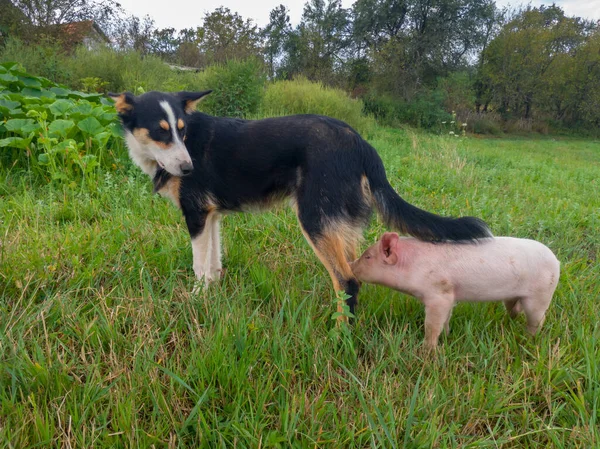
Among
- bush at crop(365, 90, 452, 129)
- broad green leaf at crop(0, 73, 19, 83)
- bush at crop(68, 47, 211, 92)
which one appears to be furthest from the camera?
bush at crop(365, 90, 452, 129)

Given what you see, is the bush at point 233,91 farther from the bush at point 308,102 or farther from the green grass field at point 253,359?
the green grass field at point 253,359

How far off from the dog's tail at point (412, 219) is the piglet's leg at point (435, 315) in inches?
14.7

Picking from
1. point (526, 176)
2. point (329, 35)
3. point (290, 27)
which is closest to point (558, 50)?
point (329, 35)

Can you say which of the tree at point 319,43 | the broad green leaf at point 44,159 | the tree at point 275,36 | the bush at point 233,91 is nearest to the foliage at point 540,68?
the tree at point 319,43

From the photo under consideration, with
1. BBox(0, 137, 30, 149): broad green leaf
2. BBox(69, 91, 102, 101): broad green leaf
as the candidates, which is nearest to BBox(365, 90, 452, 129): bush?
BBox(69, 91, 102, 101): broad green leaf

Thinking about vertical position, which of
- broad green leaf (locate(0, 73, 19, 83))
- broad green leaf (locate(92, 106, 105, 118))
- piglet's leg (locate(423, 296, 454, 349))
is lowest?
piglet's leg (locate(423, 296, 454, 349))

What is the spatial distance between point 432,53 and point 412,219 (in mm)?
A: 28594

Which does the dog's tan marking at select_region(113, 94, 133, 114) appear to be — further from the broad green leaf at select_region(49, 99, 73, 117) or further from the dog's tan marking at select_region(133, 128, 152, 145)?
the broad green leaf at select_region(49, 99, 73, 117)

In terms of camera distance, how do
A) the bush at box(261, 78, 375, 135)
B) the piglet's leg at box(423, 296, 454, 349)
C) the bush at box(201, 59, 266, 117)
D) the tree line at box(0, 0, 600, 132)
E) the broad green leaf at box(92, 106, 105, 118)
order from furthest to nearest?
the tree line at box(0, 0, 600, 132)
the bush at box(261, 78, 375, 135)
the bush at box(201, 59, 266, 117)
the broad green leaf at box(92, 106, 105, 118)
the piglet's leg at box(423, 296, 454, 349)

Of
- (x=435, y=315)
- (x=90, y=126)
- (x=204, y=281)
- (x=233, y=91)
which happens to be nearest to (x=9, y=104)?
(x=90, y=126)

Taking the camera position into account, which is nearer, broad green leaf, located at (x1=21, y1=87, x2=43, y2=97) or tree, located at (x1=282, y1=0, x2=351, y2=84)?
broad green leaf, located at (x1=21, y1=87, x2=43, y2=97)

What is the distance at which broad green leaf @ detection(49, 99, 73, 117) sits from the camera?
186 inches

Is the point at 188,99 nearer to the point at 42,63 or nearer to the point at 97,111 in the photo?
the point at 97,111

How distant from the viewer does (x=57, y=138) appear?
4.53 m
